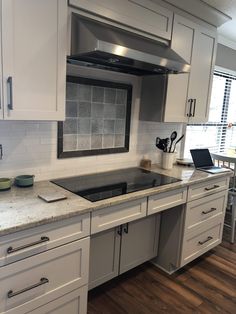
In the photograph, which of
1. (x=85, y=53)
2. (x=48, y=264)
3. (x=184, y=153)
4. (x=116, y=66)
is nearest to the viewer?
(x=48, y=264)

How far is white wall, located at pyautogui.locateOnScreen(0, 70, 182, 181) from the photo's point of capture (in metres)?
A: 1.79

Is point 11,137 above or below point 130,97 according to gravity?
below

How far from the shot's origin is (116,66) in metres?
2.08

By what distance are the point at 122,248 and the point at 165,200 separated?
1.86ft

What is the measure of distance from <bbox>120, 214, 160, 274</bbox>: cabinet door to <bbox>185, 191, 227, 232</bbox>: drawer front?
0.97 ft

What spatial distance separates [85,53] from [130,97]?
949 mm

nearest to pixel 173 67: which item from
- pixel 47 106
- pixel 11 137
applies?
pixel 47 106

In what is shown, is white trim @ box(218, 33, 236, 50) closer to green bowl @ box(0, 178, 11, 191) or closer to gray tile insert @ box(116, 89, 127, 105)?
gray tile insert @ box(116, 89, 127, 105)

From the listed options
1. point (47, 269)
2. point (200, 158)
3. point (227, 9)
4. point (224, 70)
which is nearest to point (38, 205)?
point (47, 269)

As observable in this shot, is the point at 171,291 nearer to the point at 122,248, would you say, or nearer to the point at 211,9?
the point at 122,248

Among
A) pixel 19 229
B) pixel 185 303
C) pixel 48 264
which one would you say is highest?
pixel 19 229

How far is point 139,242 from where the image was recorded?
93.2 inches

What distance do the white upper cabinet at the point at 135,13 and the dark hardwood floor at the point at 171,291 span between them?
2.07 metres

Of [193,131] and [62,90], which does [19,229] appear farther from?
[193,131]
